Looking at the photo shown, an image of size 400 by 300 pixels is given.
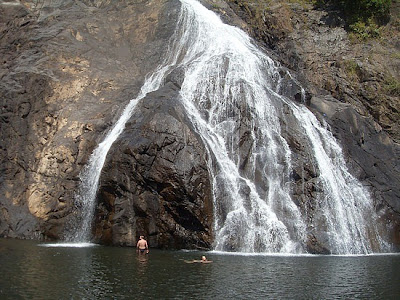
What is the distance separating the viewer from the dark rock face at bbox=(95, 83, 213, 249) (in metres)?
24.2

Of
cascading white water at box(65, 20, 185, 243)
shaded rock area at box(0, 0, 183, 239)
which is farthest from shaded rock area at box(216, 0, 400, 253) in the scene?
cascading white water at box(65, 20, 185, 243)

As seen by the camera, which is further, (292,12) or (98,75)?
(292,12)

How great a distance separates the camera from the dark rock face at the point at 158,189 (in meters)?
24.2

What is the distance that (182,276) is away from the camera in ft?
54.4

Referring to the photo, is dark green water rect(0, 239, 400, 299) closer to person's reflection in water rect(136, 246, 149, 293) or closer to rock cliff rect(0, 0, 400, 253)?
person's reflection in water rect(136, 246, 149, 293)

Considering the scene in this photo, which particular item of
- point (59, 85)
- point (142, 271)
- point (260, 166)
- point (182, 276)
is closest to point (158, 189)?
point (260, 166)

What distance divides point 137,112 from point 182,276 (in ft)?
48.6

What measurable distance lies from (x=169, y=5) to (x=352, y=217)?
1057 inches

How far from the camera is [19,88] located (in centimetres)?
3372

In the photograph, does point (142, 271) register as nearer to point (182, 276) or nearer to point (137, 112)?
point (182, 276)

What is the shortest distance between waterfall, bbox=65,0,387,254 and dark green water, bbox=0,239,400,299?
113 inches

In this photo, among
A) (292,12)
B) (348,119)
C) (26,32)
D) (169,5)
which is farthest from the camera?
(292,12)

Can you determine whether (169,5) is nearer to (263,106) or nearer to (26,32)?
(26,32)

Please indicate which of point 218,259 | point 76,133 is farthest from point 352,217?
point 76,133
